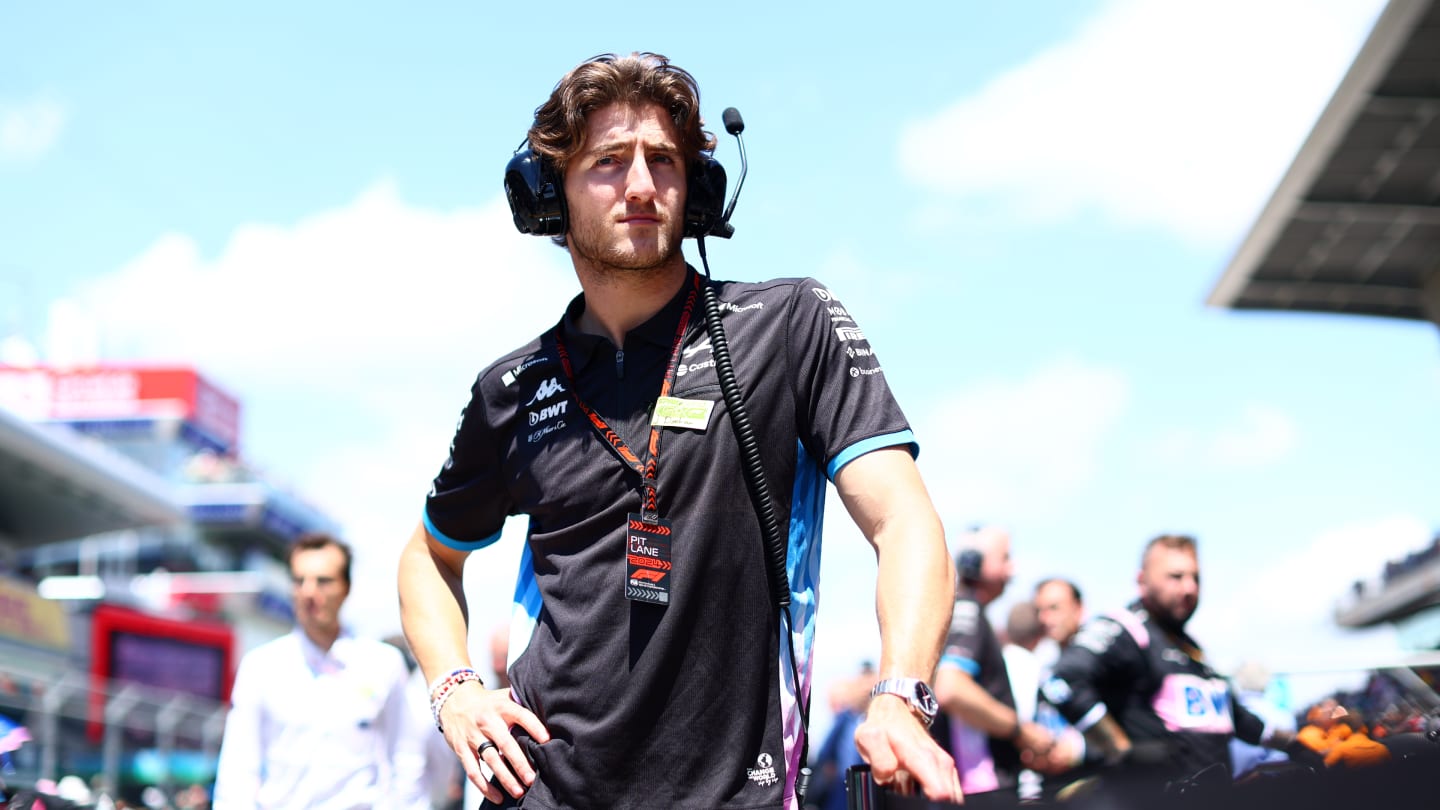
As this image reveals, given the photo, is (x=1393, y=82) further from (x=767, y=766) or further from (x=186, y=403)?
(x=186, y=403)

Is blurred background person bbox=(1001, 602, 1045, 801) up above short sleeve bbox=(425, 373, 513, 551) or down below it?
below

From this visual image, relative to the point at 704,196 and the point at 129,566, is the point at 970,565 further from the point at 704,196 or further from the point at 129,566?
the point at 129,566

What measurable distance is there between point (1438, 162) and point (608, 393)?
19.4m

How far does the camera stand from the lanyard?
2.19 m

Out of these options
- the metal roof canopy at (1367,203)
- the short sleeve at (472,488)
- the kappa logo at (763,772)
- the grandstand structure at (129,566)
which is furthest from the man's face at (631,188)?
the metal roof canopy at (1367,203)

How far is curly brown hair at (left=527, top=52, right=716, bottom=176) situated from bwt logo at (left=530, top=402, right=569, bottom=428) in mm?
414

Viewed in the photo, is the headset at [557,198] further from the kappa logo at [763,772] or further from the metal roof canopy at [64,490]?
the metal roof canopy at [64,490]

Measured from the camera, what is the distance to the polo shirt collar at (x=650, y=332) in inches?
93.2

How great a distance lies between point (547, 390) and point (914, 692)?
0.92m

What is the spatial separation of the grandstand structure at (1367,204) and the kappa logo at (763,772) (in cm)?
1587

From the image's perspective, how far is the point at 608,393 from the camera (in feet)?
7.72

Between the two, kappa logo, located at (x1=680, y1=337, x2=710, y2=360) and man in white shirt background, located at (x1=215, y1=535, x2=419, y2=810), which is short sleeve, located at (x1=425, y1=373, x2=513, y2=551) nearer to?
kappa logo, located at (x1=680, y1=337, x2=710, y2=360)

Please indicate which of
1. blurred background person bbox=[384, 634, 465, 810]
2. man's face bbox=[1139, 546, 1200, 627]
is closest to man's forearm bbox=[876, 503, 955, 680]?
blurred background person bbox=[384, 634, 465, 810]

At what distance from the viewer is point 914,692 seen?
1.79 meters
